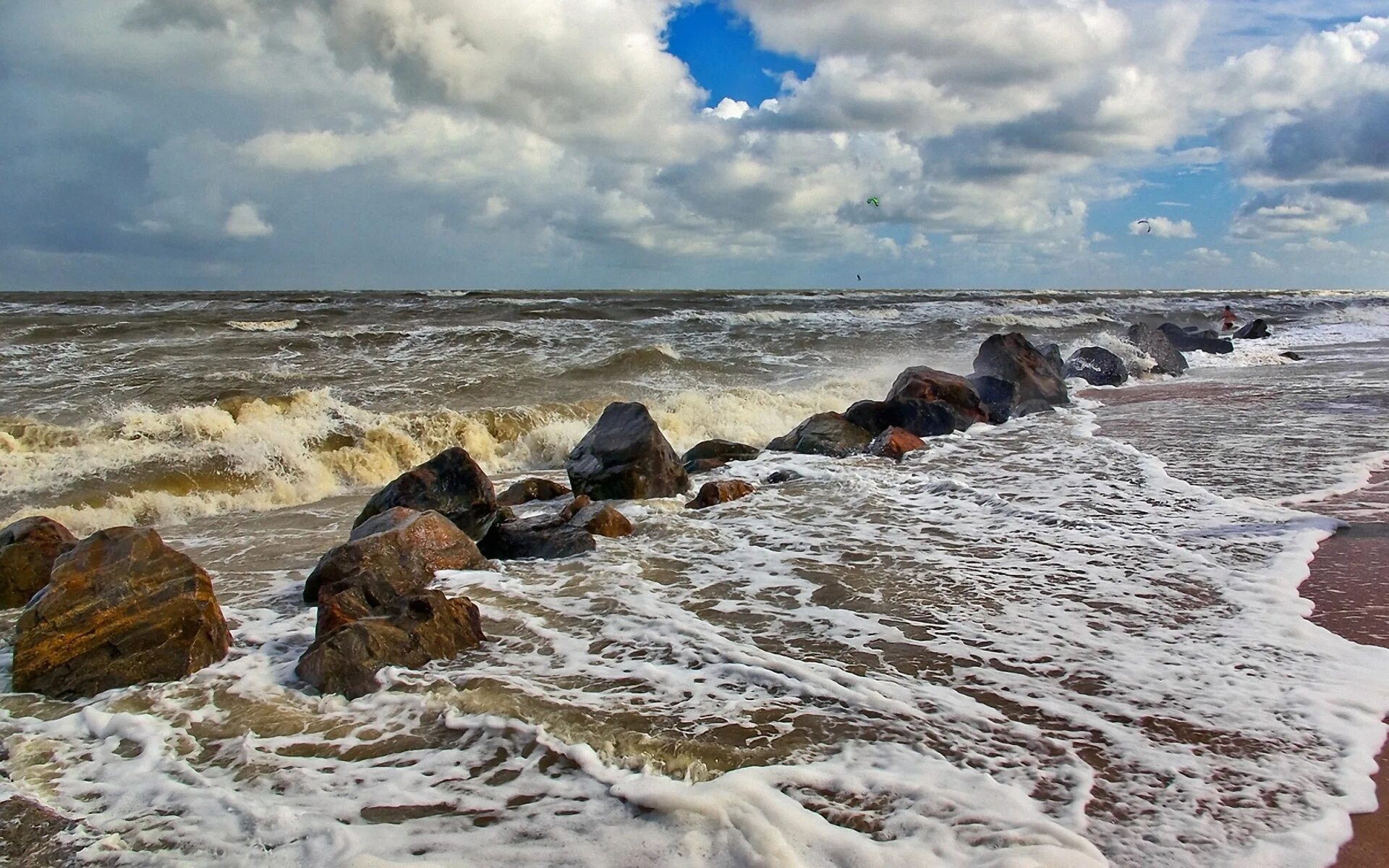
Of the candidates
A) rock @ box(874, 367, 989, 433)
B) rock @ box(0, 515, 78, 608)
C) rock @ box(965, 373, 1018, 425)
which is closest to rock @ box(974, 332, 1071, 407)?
rock @ box(965, 373, 1018, 425)

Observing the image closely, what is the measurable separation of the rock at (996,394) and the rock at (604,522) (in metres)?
8.01

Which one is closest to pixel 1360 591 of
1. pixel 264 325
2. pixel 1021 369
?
pixel 1021 369

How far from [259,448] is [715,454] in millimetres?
5635

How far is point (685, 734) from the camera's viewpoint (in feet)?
12.0

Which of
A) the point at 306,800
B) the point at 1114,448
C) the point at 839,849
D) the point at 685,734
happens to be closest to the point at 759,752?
the point at 685,734

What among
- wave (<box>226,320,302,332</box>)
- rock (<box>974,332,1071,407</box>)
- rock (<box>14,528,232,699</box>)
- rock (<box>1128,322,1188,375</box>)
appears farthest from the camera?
wave (<box>226,320,302,332</box>)

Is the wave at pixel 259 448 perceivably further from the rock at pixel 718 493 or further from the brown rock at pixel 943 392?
the rock at pixel 718 493

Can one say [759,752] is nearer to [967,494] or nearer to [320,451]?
[967,494]

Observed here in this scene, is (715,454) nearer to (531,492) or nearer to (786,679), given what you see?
(531,492)

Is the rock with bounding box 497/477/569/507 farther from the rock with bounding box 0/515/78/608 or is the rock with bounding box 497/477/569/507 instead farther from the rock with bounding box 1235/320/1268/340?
the rock with bounding box 1235/320/1268/340

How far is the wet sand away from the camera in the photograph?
9.25ft

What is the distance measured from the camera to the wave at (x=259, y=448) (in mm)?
9219

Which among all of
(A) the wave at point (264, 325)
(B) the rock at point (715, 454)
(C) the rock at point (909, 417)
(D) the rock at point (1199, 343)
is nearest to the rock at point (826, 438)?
(C) the rock at point (909, 417)

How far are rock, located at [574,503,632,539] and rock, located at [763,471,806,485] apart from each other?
2.38 m
